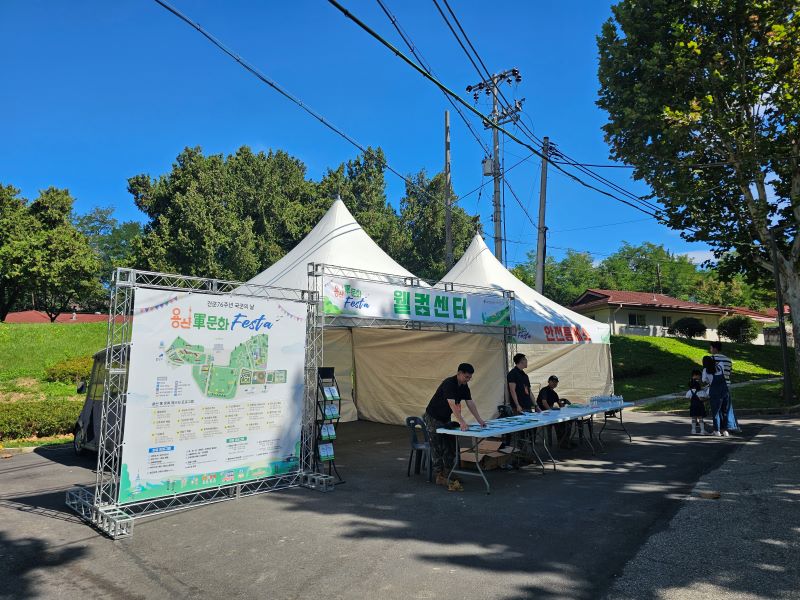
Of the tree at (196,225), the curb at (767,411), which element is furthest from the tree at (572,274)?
the curb at (767,411)

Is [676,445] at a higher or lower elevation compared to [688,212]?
lower

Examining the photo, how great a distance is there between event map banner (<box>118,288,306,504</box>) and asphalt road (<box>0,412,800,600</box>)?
18.9 inches

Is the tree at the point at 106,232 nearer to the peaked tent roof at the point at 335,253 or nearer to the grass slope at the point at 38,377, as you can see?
the grass slope at the point at 38,377

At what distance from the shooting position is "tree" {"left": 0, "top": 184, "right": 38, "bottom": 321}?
2355 cm

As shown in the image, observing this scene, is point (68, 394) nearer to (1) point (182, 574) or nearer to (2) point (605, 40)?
(1) point (182, 574)

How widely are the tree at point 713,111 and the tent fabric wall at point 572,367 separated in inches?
200

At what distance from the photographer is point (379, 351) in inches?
511

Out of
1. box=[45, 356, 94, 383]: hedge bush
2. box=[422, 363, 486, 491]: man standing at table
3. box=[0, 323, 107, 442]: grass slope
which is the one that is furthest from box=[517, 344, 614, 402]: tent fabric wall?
box=[45, 356, 94, 383]: hedge bush

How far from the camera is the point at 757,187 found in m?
14.2

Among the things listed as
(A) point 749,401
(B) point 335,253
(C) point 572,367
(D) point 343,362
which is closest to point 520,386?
(B) point 335,253

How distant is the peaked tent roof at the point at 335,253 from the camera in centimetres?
1018

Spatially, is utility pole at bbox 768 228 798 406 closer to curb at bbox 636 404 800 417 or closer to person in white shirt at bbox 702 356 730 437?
curb at bbox 636 404 800 417

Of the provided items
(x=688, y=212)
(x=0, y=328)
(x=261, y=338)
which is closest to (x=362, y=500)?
(x=261, y=338)

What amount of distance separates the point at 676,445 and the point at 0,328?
22.0m
